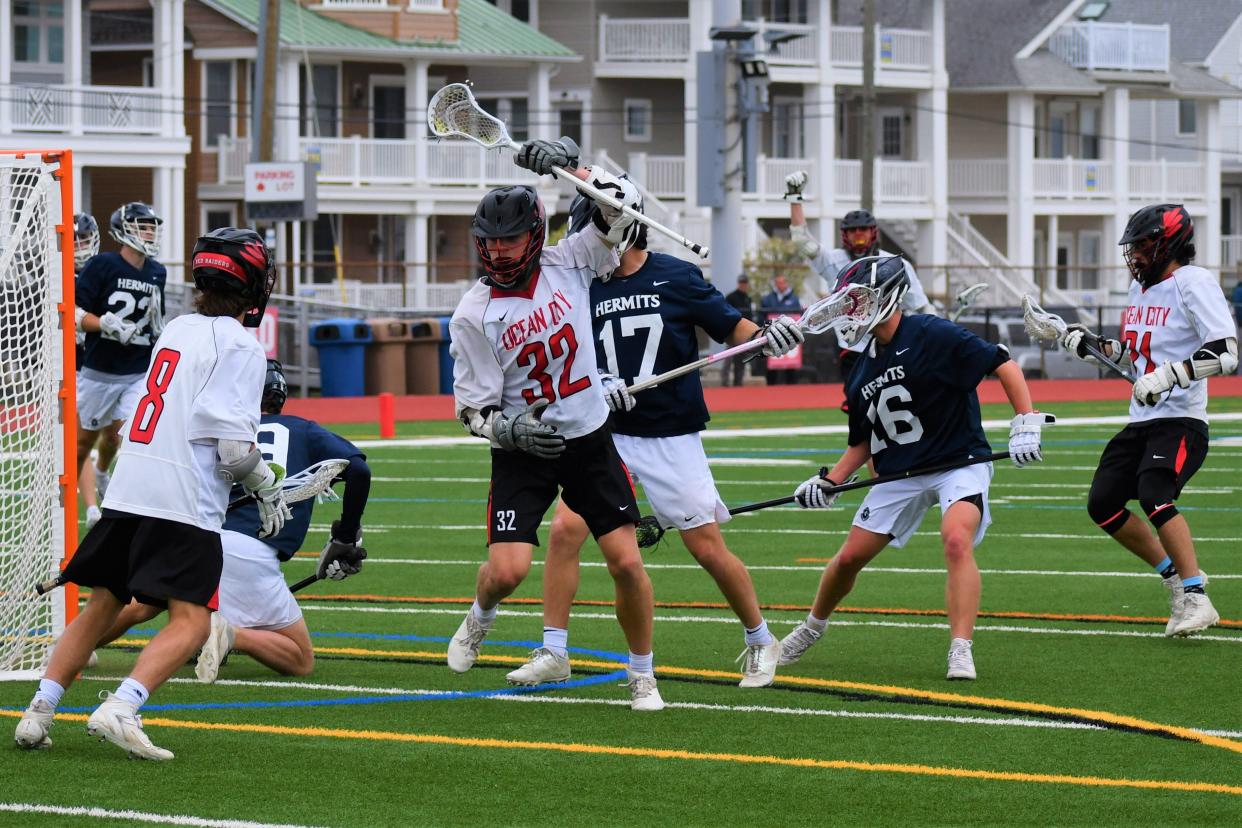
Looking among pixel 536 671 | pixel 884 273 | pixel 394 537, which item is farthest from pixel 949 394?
pixel 394 537

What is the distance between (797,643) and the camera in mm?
9148

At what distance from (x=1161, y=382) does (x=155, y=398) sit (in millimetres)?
4710

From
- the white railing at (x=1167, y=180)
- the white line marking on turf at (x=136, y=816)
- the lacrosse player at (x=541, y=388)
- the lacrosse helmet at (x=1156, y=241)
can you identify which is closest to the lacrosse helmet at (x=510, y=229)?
the lacrosse player at (x=541, y=388)

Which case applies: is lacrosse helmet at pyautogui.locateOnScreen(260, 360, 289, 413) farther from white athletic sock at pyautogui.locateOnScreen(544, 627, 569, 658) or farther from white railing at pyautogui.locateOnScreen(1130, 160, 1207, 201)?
white railing at pyautogui.locateOnScreen(1130, 160, 1207, 201)

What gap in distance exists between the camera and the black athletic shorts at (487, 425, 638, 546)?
809cm

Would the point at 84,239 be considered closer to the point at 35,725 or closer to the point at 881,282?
the point at 881,282

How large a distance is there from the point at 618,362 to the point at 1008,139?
49.2 m

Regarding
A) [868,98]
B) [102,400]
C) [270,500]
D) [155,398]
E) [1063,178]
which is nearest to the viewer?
[155,398]

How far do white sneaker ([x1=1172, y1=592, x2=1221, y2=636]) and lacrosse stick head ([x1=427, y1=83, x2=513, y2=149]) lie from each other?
12.6ft

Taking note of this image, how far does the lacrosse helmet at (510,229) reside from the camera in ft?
25.8

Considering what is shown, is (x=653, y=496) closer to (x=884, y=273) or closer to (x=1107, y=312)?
(x=884, y=273)

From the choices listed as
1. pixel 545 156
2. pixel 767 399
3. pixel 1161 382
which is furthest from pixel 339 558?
pixel 767 399

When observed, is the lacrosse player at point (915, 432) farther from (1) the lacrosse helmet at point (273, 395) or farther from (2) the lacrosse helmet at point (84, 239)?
(2) the lacrosse helmet at point (84, 239)

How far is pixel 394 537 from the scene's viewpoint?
14.3m
